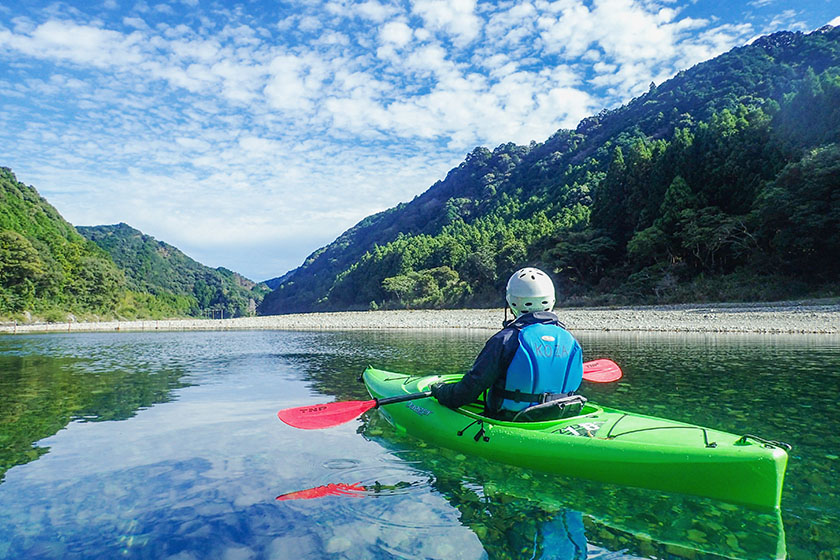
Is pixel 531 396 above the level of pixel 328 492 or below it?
above

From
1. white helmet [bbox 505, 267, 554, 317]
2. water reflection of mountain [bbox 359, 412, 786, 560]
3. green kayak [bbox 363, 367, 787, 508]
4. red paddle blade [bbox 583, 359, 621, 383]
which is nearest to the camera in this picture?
water reflection of mountain [bbox 359, 412, 786, 560]

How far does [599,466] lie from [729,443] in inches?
41.4

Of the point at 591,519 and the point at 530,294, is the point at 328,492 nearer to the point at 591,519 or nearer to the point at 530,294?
the point at 591,519

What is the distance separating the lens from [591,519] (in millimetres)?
4117

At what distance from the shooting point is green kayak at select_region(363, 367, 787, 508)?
4020 mm

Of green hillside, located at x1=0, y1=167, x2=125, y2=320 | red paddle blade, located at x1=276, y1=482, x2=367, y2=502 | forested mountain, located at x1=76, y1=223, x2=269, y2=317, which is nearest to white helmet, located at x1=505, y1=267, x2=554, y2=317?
red paddle blade, located at x1=276, y1=482, x2=367, y2=502

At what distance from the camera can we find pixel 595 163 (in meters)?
87.4

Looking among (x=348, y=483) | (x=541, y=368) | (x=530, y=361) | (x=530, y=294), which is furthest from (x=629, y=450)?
(x=348, y=483)

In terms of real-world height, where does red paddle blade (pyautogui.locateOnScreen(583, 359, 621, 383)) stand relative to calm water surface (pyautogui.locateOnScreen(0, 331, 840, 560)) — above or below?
above

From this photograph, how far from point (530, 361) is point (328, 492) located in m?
2.24

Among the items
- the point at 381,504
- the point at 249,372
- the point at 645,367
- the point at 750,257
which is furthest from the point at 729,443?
the point at 750,257

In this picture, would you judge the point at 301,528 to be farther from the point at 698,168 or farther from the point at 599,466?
the point at 698,168

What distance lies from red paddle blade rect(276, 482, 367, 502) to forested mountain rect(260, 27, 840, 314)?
32416mm

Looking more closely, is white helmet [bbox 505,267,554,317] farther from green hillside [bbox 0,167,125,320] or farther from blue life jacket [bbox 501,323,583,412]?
green hillside [bbox 0,167,125,320]
